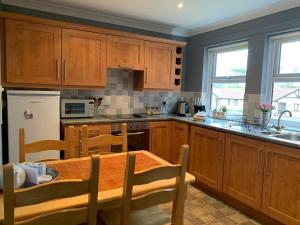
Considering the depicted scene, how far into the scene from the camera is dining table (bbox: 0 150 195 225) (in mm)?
970

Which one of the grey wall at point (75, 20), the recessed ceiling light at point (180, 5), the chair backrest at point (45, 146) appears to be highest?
the recessed ceiling light at point (180, 5)

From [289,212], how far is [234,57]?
2221mm

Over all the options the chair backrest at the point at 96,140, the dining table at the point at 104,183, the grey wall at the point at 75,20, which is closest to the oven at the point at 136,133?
the chair backrest at the point at 96,140

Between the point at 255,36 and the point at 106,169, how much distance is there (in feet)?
8.52

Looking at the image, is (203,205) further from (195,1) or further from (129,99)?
(195,1)

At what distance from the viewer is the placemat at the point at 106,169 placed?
1.28 metres

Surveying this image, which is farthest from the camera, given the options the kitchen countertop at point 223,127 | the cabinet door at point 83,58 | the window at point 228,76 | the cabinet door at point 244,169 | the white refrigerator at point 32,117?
the window at point 228,76

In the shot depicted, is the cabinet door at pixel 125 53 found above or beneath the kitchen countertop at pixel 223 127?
above

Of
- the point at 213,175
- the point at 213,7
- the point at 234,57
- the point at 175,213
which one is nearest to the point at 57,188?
the point at 175,213

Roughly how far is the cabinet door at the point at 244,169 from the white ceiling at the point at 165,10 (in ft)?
5.24

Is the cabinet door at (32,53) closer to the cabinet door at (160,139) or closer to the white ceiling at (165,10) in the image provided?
the white ceiling at (165,10)

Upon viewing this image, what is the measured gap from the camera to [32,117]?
249cm

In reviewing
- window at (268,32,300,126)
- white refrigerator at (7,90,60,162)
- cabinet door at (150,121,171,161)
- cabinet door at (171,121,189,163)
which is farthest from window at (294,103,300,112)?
white refrigerator at (7,90,60,162)

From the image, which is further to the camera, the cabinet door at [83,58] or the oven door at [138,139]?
the oven door at [138,139]
